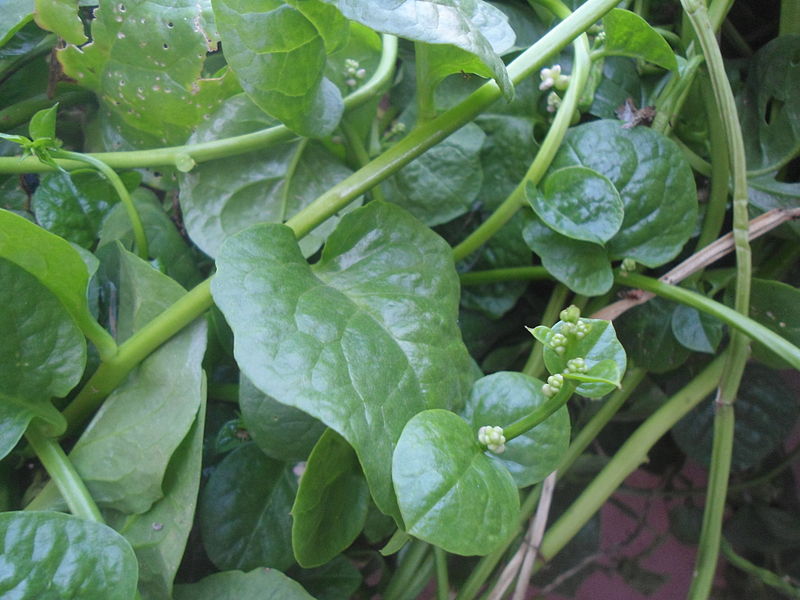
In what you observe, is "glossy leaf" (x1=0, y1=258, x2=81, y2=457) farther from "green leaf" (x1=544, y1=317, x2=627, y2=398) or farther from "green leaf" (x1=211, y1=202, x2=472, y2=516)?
"green leaf" (x1=544, y1=317, x2=627, y2=398)

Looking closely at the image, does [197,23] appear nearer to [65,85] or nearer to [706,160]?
[65,85]

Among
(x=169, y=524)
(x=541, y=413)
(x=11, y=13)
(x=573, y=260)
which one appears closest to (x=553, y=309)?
(x=573, y=260)

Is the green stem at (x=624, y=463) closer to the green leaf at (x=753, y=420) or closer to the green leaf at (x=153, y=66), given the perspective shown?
the green leaf at (x=753, y=420)

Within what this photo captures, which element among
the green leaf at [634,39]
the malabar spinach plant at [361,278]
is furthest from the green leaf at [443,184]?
the green leaf at [634,39]

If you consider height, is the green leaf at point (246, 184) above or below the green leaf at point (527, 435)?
above

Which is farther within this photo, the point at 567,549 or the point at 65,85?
the point at 567,549

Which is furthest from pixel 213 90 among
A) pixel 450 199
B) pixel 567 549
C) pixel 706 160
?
pixel 567 549

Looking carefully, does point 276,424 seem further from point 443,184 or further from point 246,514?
point 443,184
